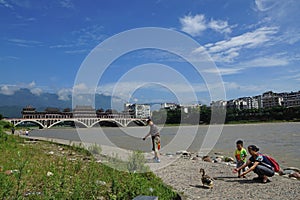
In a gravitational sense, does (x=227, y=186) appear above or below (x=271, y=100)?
below

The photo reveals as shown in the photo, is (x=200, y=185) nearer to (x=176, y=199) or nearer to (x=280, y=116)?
(x=176, y=199)

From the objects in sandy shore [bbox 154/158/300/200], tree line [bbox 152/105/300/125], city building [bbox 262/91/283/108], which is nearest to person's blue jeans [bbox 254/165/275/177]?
sandy shore [bbox 154/158/300/200]

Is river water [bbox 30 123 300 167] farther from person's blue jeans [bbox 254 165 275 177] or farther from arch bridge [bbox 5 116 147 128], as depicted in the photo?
arch bridge [bbox 5 116 147 128]

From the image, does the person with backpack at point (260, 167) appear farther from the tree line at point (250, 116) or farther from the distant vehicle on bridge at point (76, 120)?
the tree line at point (250, 116)

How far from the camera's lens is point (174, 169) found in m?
9.59

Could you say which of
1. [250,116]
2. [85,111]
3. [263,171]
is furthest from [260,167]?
[250,116]

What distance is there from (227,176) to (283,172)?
10.7 ft

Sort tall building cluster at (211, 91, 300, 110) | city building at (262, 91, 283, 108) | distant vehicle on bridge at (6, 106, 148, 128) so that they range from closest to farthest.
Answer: distant vehicle on bridge at (6, 106, 148, 128)
tall building cluster at (211, 91, 300, 110)
city building at (262, 91, 283, 108)

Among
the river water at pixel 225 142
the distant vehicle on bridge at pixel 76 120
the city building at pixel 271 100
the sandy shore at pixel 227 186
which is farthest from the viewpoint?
the city building at pixel 271 100

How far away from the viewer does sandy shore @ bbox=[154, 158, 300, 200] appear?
614cm

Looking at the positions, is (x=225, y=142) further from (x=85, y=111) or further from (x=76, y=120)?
(x=76, y=120)

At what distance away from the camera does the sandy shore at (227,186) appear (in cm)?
614

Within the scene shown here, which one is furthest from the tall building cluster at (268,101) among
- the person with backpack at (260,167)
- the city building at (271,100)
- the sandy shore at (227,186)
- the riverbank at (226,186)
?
the person with backpack at (260,167)

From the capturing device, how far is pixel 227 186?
7.04 metres
